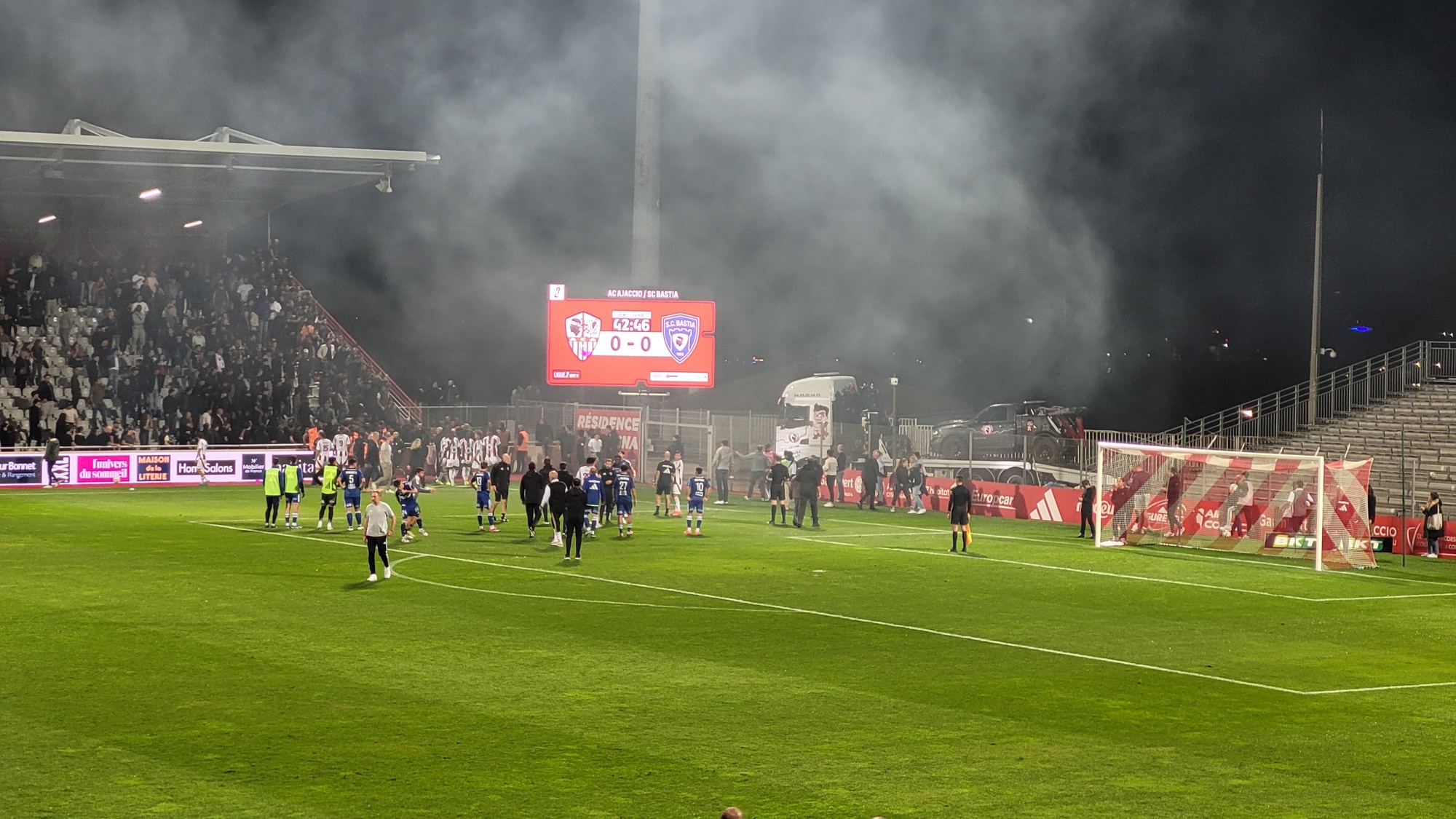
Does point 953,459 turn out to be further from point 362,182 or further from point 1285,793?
point 1285,793

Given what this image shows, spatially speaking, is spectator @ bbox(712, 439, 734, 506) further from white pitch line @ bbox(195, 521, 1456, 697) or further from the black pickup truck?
white pitch line @ bbox(195, 521, 1456, 697)

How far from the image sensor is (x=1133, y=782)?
38.3 ft

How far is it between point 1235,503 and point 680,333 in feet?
81.5

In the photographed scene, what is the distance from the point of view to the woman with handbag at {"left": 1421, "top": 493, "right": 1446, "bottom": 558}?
32.6 m

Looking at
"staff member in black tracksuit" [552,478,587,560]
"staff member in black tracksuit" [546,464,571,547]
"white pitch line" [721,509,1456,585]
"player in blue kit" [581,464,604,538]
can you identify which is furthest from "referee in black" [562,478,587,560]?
"white pitch line" [721,509,1456,585]

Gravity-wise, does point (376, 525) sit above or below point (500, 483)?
below

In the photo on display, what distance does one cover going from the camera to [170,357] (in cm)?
5206

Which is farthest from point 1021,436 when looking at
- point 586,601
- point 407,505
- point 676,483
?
point 586,601

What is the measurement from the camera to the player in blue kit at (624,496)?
32.2 metres

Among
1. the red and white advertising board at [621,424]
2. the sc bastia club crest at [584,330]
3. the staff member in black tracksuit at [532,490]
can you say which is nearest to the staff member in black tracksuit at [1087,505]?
the staff member in black tracksuit at [532,490]

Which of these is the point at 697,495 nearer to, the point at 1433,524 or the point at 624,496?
the point at 624,496

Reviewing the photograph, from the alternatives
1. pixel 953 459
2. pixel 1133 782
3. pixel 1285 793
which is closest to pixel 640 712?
pixel 1133 782

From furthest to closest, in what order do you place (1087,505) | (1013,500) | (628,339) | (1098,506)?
(628,339) < (1013,500) < (1087,505) < (1098,506)

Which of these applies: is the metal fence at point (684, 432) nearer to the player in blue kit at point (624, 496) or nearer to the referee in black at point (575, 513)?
the player in blue kit at point (624, 496)
